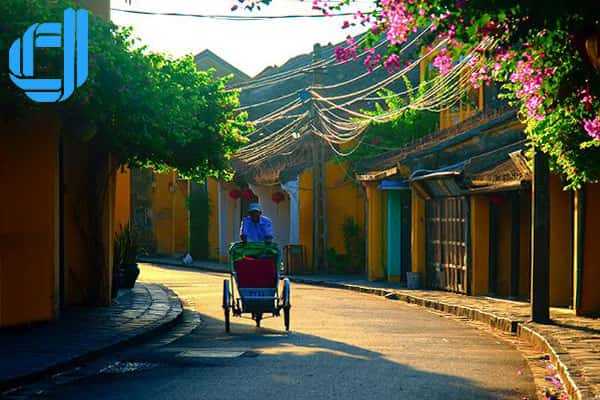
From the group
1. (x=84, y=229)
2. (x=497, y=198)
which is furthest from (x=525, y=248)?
(x=84, y=229)

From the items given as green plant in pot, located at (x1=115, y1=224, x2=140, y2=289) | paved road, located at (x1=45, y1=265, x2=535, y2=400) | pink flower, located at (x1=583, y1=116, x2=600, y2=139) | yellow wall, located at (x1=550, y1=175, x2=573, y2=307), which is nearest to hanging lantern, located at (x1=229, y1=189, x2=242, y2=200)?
green plant in pot, located at (x1=115, y1=224, x2=140, y2=289)

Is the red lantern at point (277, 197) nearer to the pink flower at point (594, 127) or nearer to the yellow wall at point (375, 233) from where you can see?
the yellow wall at point (375, 233)

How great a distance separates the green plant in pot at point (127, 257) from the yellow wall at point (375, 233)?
9692 mm

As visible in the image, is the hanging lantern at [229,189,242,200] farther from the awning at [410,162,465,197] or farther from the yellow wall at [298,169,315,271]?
the awning at [410,162,465,197]

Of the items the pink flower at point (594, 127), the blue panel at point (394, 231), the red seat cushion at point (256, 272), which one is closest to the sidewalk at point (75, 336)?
the red seat cushion at point (256, 272)

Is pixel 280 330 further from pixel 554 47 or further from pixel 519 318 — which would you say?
pixel 554 47

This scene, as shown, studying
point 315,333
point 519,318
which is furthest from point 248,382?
point 519,318

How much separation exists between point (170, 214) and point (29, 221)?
4366 centimetres

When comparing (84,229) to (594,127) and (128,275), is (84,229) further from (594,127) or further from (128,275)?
(594,127)

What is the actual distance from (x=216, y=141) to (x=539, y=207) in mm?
7670

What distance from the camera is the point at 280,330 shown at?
17250 mm

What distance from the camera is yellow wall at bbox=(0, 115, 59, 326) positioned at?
53.3 ft

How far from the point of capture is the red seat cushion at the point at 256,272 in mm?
16750

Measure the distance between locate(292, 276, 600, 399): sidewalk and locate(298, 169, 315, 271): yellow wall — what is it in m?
10.1
